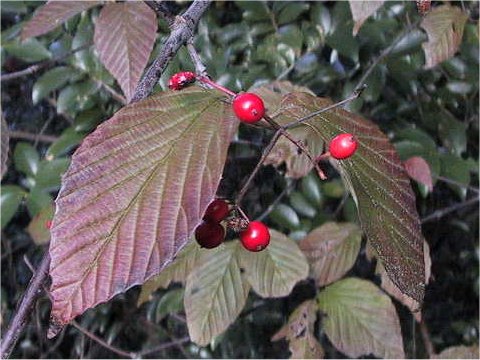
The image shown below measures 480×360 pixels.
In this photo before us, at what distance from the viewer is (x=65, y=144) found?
1.40m

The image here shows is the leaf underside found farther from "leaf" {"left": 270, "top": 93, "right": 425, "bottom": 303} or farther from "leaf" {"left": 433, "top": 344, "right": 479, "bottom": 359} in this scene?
"leaf" {"left": 433, "top": 344, "right": 479, "bottom": 359}

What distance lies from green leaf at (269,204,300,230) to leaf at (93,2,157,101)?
2.10 ft

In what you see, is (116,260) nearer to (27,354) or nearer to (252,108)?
(252,108)

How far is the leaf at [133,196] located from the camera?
1.34ft

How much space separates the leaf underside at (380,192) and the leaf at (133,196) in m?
0.10

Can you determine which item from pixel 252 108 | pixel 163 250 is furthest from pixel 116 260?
pixel 252 108

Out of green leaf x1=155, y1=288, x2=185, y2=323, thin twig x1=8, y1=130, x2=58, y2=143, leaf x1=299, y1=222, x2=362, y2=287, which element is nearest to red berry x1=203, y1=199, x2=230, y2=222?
leaf x1=299, y1=222, x2=362, y2=287

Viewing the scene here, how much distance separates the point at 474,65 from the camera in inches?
54.4

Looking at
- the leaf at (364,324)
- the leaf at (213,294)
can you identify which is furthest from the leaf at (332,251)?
the leaf at (213,294)

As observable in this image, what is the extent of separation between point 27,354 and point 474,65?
127 centimetres

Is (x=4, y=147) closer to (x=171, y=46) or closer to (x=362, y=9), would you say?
(x=171, y=46)

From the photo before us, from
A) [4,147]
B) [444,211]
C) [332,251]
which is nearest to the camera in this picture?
[4,147]

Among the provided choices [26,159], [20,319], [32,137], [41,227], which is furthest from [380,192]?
[32,137]

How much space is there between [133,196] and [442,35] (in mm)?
817
